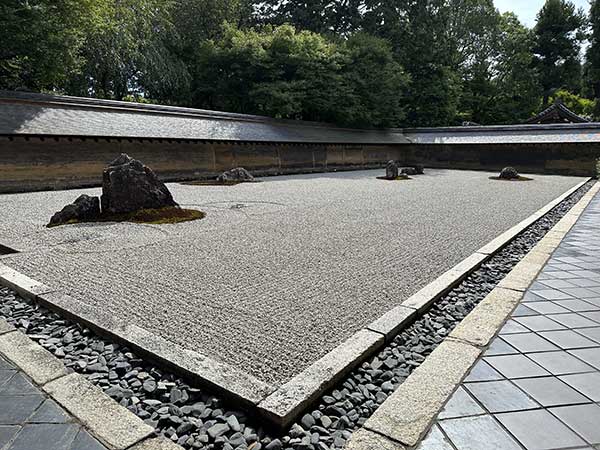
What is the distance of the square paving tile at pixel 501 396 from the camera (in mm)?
1654

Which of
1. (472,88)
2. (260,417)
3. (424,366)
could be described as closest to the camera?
(260,417)

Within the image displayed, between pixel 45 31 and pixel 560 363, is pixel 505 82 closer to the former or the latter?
pixel 45 31

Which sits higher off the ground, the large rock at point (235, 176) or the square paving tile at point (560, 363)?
the large rock at point (235, 176)

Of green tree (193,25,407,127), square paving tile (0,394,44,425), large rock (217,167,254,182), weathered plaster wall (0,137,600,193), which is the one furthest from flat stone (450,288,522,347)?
green tree (193,25,407,127)

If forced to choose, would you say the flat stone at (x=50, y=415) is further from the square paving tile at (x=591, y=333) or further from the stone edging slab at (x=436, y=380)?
→ the square paving tile at (x=591, y=333)

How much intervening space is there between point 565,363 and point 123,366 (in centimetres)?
249

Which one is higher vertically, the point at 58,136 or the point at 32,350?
the point at 58,136

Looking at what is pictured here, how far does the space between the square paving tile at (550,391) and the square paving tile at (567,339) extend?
465 mm

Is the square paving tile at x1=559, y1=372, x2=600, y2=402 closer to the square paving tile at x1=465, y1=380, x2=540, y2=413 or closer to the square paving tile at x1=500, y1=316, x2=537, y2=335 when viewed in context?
the square paving tile at x1=465, y1=380, x2=540, y2=413

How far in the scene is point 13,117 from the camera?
9523mm

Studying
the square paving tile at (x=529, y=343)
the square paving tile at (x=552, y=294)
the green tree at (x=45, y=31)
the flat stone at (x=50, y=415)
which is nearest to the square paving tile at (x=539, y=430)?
the square paving tile at (x=529, y=343)

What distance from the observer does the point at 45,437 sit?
4.82ft

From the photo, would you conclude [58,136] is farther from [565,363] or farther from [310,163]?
[565,363]

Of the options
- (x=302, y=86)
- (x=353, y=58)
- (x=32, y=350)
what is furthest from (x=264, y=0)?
(x=32, y=350)
